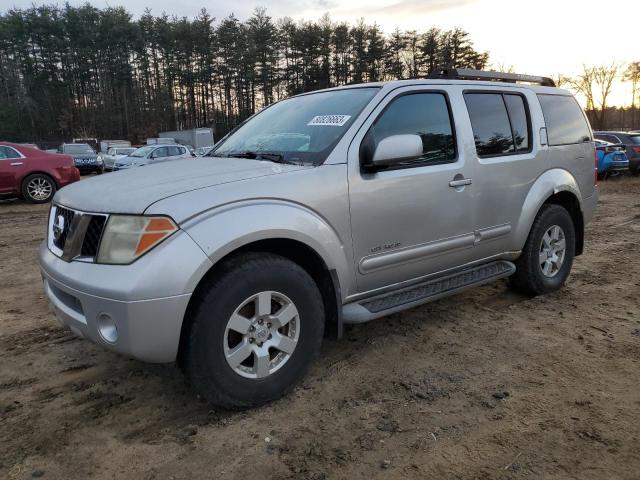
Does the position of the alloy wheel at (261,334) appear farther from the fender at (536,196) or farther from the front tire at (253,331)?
the fender at (536,196)

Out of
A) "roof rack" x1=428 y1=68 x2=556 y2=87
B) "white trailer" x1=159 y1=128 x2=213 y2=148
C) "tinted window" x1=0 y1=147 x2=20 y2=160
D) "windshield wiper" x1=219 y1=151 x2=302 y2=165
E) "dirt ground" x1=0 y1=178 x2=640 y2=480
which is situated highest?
"white trailer" x1=159 y1=128 x2=213 y2=148

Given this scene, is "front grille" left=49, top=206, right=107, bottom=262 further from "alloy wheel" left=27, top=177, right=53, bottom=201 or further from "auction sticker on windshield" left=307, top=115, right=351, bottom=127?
"alloy wheel" left=27, top=177, right=53, bottom=201

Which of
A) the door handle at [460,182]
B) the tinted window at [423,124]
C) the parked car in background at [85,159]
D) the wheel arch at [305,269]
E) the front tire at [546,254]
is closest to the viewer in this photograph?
the wheel arch at [305,269]

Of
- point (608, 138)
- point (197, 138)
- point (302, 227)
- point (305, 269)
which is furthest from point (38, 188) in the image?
point (197, 138)

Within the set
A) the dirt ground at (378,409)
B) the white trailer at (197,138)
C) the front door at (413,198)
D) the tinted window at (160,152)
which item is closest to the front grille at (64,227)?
the dirt ground at (378,409)

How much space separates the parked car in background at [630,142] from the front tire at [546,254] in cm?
1605

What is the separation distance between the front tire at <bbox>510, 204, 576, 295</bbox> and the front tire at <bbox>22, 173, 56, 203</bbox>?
456 inches

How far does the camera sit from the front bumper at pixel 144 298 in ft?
7.40

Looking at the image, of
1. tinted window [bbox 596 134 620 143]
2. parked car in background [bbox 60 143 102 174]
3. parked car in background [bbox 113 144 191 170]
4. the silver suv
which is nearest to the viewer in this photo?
the silver suv

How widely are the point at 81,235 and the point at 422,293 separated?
2189 millimetres

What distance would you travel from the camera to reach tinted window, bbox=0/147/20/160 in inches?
453

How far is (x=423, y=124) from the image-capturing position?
11.5 feet

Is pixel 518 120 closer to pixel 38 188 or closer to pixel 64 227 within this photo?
pixel 64 227

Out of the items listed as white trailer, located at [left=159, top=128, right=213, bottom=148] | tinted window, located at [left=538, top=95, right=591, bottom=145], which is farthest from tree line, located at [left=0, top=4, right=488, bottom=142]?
tinted window, located at [left=538, top=95, right=591, bottom=145]
